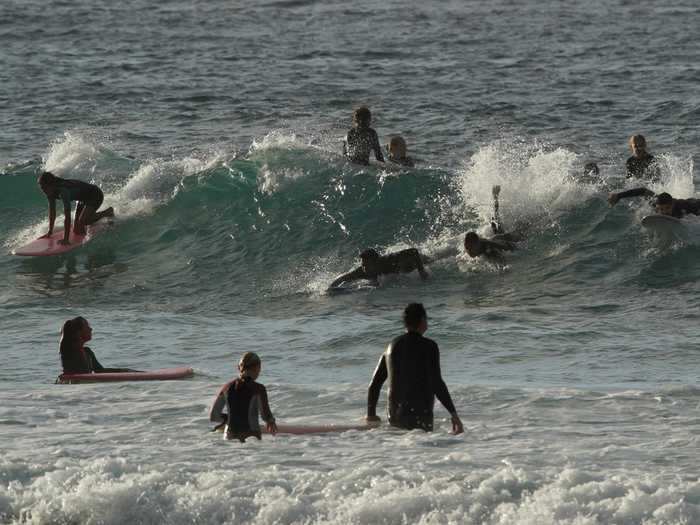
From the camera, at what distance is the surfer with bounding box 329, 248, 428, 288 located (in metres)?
16.7

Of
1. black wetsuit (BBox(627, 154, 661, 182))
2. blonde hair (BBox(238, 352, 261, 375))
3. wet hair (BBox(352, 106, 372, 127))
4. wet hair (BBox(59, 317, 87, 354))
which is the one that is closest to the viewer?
blonde hair (BBox(238, 352, 261, 375))

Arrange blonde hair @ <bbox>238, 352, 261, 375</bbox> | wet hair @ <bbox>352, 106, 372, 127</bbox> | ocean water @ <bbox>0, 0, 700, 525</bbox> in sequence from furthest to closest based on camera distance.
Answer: wet hair @ <bbox>352, 106, 372, 127</bbox> → blonde hair @ <bbox>238, 352, 261, 375</bbox> → ocean water @ <bbox>0, 0, 700, 525</bbox>

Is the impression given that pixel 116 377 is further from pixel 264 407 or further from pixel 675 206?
pixel 675 206

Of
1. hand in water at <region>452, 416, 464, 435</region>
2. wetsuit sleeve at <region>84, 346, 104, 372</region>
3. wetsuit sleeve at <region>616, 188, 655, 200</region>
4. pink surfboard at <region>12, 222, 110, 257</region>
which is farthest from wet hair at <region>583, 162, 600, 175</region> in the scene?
hand in water at <region>452, 416, 464, 435</region>

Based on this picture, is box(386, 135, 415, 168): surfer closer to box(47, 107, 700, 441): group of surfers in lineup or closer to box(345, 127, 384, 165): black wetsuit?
box(47, 107, 700, 441): group of surfers in lineup

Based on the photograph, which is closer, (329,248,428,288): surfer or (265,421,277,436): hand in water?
(265,421,277,436): hand in water

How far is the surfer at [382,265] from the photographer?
16.7 metres

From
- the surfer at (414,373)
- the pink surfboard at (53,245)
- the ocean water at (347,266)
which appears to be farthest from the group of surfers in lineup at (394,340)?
the ocean water at (347,266)

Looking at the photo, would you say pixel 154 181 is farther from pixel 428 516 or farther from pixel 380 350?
pixel 428 516

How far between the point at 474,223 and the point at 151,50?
17854 mm

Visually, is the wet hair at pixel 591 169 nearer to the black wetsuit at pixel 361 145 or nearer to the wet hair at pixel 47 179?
the black wetsuit at pixel 361 145

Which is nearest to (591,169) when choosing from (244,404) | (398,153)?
(398,153)

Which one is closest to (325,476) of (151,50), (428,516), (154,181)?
(428,516)

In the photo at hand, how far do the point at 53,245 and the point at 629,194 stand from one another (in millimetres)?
7855
